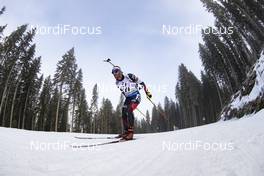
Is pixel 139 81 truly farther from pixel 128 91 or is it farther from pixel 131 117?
pixel 131 117

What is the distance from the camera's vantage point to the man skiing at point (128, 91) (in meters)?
7.66

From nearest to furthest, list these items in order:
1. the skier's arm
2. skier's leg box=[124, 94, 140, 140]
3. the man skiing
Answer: skier's leg box=[124, 94, 140, 140] → the man skiing → the skier's arm

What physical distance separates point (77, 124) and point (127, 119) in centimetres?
5190

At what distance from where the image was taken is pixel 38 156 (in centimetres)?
310

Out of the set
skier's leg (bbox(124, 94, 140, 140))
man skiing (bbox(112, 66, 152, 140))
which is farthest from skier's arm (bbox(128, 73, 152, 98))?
skier's leg (bbox(124, 94, 140, 140))

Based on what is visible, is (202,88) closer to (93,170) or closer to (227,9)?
(227,9)

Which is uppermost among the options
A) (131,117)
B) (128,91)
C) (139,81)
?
(139,81)

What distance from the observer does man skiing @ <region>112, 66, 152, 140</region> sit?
7.66 meters

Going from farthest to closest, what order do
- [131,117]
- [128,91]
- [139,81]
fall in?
[139,81], [128,91], [131,117]

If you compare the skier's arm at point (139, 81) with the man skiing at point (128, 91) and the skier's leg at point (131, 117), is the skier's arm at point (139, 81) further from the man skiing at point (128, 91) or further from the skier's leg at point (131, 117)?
the skier's leg at point (131, 117)

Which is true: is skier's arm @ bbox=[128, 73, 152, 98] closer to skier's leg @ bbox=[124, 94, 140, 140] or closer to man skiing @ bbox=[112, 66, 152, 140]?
man skiing @ bbox=[112, 66, 152, 140]

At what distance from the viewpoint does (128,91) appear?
8039 mm

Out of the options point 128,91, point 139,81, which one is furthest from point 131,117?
point 139,81

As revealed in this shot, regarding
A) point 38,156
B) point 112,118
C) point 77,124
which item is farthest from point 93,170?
point 112,118
